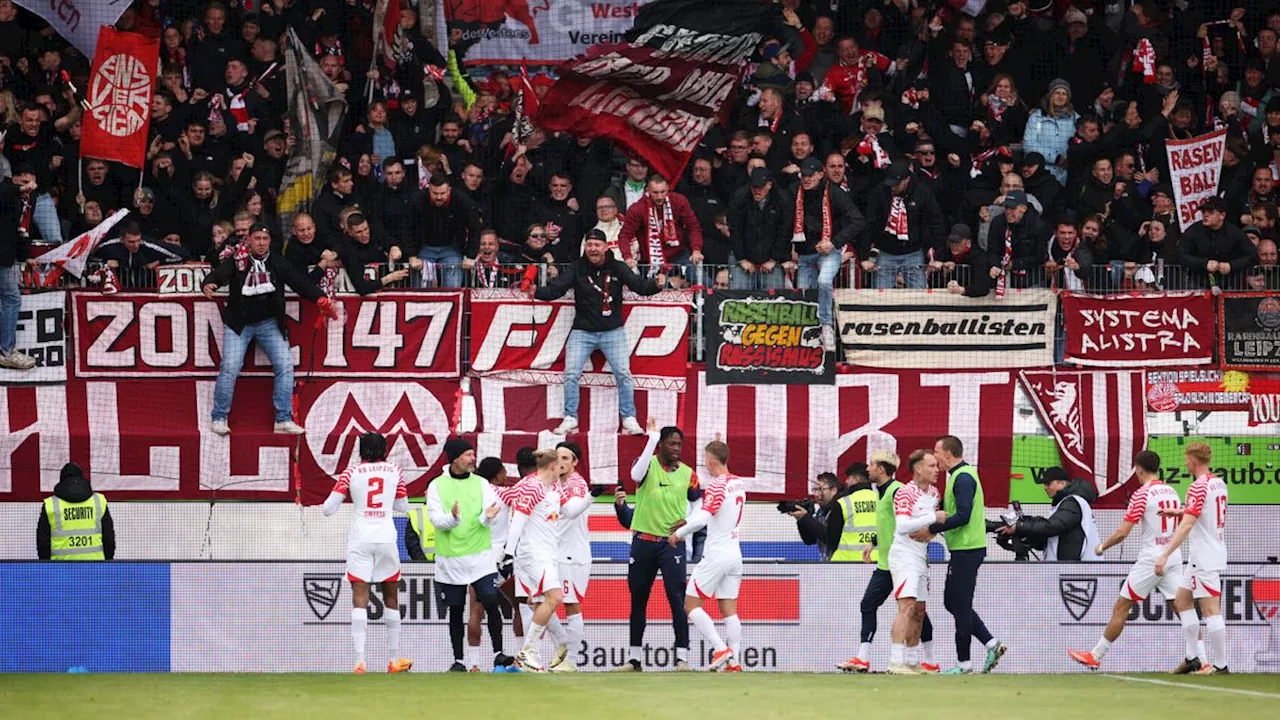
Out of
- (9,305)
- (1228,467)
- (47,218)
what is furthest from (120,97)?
(1228,467)

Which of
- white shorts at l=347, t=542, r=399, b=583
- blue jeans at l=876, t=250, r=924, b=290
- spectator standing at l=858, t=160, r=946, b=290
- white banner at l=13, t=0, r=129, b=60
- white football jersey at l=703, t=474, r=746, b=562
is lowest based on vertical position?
white shorts at l=347, t=542, r=399, b=583

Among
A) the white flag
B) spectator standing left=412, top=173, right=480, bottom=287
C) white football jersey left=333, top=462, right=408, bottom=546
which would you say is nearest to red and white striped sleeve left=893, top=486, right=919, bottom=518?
white football jersey left=333, top=462, right=408, bottom=546

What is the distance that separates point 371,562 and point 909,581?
417 centimetres

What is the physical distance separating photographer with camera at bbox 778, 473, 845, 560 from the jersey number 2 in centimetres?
371

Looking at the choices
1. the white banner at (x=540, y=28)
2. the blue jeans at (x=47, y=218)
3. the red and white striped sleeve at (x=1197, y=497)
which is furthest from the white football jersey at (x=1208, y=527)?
the blue jeans at (x=47, y=218)

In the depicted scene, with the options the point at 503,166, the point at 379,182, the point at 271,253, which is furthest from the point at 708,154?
the point at 271,253

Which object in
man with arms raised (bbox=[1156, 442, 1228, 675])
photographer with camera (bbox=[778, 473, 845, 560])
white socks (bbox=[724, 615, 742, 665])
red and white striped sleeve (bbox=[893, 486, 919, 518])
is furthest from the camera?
photographer with camera (bbox=[778, 473, 845, 560])

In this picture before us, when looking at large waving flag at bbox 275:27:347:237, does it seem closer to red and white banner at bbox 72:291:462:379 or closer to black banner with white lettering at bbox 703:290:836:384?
red and white banner at bbox 72:291:462:379

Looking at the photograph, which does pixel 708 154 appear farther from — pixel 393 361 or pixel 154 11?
pixel 154 11

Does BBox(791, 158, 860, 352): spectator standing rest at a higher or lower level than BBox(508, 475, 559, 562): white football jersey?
higher

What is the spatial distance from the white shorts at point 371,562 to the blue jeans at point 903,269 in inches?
277

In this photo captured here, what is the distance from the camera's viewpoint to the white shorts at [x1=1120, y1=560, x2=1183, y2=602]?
14320mm

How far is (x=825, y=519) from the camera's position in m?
16.4

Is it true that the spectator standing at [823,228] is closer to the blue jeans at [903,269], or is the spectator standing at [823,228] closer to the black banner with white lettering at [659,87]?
the blue jeans at [903,269]
